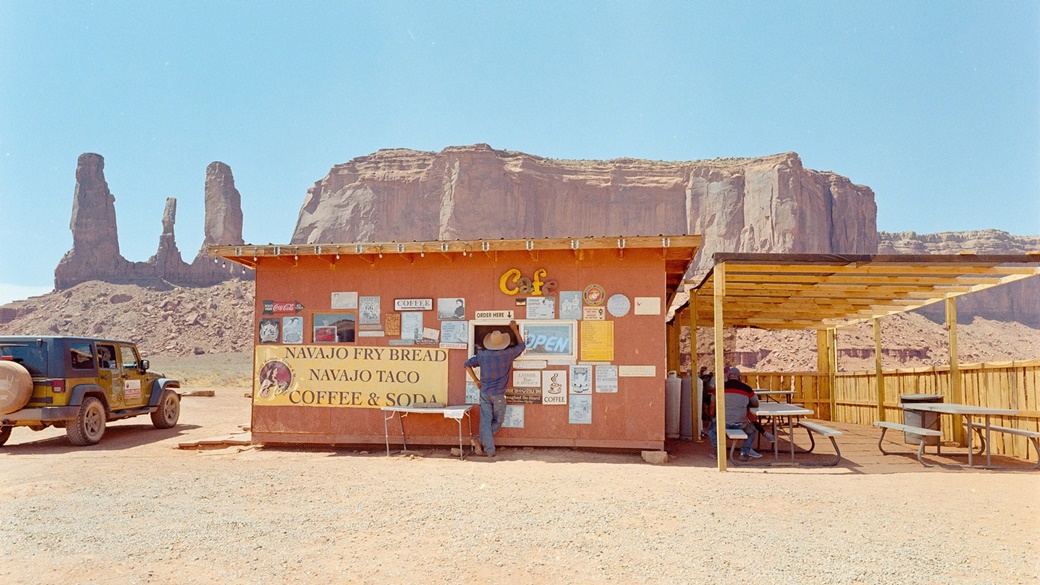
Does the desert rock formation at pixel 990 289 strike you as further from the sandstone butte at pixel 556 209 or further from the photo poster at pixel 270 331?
the photo poster at pixel 270 331

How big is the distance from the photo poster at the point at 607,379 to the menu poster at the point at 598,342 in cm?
13

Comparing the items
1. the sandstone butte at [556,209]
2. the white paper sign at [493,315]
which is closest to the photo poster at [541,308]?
the white paper sign at [493,315]

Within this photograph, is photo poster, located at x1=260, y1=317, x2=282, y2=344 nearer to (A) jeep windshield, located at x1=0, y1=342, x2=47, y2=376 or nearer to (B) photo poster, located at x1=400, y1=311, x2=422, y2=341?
(B) photo poster, located at x1=400, y1=311, x2=422, y2=341

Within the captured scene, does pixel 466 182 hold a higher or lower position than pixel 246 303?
higher

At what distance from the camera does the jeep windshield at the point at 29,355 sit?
11.0m

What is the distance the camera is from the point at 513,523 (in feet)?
18.2

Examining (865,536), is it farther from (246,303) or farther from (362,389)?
(246,303)

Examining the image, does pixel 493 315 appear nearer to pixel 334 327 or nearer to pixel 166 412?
pixel 334 327

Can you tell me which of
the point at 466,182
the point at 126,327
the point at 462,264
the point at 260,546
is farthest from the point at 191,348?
the point at 260,546

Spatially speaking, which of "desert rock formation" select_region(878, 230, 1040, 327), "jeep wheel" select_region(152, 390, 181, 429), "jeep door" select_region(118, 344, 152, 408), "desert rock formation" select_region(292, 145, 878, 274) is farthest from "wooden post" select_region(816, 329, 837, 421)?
"desert rock formation" select_region(878, 230, 1040, 327)

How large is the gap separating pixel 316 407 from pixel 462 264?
3.27m

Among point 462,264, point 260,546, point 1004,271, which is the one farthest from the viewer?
point 462,264

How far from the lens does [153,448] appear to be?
11.2 meters

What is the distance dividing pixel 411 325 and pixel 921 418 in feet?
26.6
